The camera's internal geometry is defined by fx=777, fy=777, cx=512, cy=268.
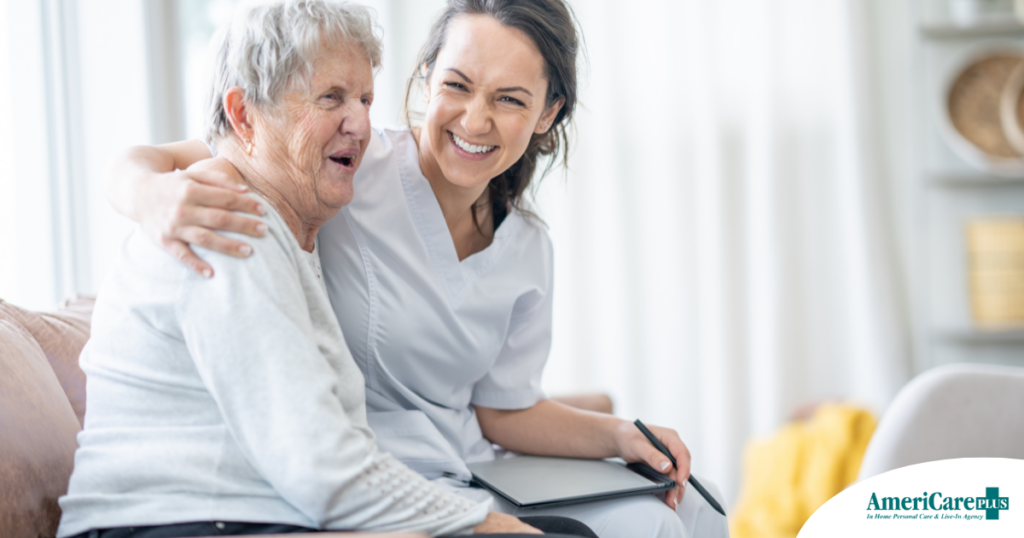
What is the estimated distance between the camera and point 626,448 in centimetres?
131

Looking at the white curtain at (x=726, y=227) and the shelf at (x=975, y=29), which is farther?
the white curtain at (x=726, y=227)

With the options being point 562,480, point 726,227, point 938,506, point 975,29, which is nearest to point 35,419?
point 562,480

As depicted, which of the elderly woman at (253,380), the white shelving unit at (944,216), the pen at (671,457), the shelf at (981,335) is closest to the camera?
the elderly woman at (253,380)

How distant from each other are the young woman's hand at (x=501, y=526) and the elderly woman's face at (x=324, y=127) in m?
0.46

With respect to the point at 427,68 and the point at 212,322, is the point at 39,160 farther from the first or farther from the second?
the point at 212,322

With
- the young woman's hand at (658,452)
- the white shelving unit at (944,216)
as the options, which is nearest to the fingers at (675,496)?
the young woman's hand at (658,452)

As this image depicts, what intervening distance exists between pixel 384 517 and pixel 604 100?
7.72 feet

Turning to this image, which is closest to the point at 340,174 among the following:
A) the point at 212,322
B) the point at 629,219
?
the point at 212,322

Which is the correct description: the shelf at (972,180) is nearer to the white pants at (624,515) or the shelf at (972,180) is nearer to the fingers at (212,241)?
the white pants at (624,515)

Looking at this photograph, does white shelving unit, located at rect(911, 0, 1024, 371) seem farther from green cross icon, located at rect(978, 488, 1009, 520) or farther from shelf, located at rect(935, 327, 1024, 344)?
green cross icon, located at rect(978, 488, 1009, 520)

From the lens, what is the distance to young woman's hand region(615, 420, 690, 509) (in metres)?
1.25

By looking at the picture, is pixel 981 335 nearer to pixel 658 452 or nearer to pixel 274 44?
pixel 658 452

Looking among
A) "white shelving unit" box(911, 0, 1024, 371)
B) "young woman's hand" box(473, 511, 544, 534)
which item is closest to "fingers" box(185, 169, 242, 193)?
"young woman's hand" box(473, 511, 544, 534)

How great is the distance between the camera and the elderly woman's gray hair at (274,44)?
0.96 metres
